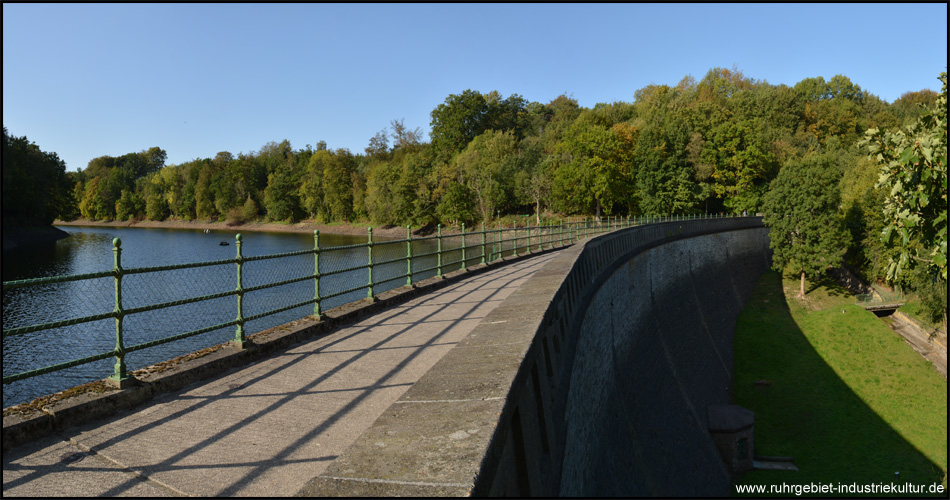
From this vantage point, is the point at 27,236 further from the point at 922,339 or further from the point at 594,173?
the point at 922,339

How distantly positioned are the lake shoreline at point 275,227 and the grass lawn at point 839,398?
38.1 metres

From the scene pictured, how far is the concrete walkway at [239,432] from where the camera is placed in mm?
3262

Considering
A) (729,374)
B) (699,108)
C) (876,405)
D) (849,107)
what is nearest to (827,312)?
(876,405)

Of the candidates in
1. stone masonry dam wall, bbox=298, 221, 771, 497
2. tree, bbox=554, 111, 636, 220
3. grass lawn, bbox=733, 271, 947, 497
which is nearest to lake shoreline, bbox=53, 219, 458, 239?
tree, bbox=554, 111, 636, 220

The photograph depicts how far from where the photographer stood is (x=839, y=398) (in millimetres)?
26844

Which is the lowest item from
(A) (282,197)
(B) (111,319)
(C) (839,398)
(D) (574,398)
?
(C) (839,398)

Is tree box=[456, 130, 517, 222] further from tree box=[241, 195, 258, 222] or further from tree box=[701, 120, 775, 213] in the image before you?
tree box=[241, 195, 258, 222]

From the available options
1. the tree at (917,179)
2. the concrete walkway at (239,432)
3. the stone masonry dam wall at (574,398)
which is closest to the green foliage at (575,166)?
the stone masonry dam wall at (574,398)

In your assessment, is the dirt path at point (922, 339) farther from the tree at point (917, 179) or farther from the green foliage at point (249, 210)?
the green foliage at point (249, 210)

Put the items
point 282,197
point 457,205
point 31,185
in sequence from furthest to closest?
1. point 282,197
2. point 457,205
3. point 31,185

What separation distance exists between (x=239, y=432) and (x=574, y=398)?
13.1ft

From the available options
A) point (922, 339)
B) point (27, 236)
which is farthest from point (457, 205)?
point (922, 339)

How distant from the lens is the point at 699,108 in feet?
203

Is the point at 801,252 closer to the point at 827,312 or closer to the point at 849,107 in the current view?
the point at 827,312
